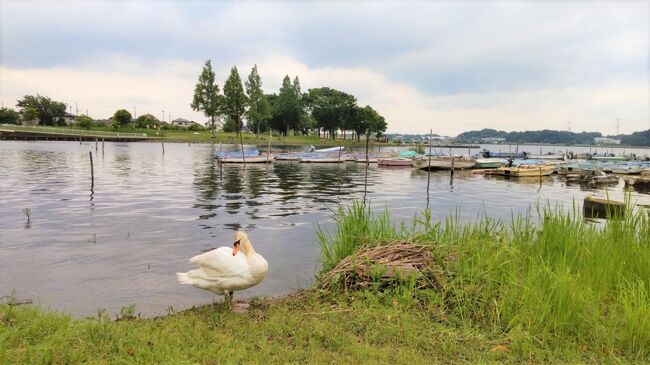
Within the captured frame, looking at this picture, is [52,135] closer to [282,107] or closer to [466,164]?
[282,107]

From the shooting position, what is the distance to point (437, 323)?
6.59m

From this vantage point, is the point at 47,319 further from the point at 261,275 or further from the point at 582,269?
the point at 582,269

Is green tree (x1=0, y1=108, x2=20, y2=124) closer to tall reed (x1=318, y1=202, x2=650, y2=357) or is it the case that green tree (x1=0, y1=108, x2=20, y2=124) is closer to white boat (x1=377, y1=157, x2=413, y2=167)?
white boat (x1=377, y1=157, x2=413, y2=167)

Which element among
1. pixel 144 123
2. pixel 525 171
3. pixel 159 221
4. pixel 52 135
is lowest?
pixel 159 221

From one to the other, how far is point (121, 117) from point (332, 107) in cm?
6955

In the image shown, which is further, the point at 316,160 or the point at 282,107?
the point at 282,107

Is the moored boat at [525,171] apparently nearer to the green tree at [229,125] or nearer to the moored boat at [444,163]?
the moored boat at [444,163]

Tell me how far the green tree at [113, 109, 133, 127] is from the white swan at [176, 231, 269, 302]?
142577 mm

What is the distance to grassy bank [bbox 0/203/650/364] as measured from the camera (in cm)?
541

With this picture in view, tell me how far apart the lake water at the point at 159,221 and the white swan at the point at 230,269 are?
7.33 feet

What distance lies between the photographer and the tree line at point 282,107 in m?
123

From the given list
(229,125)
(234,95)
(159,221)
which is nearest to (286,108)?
(234,95)

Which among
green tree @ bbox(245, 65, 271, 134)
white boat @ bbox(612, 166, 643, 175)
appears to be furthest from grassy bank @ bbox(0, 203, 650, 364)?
green tree @ bbox(245, 65, 271, 134)

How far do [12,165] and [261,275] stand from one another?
47767mm
